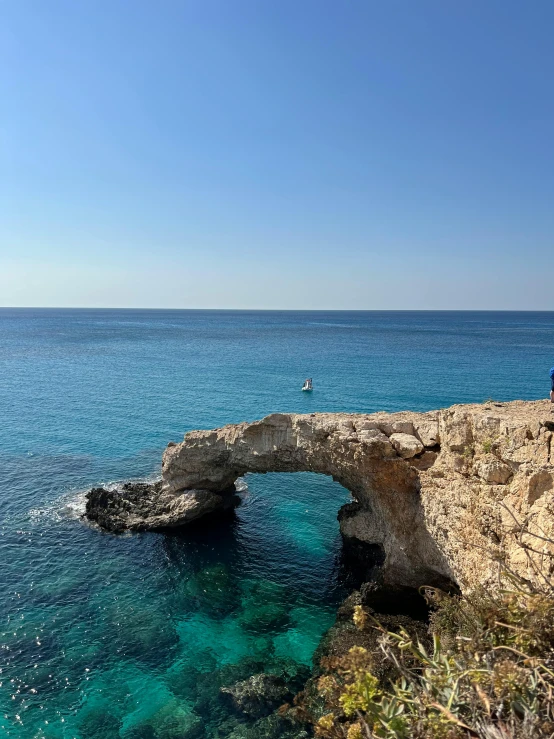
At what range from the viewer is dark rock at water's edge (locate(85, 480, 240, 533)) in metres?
25.3

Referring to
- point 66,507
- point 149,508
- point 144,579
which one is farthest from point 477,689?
point 66,507

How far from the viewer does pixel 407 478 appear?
Answer: 18.4 meters

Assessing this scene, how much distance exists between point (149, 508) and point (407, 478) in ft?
50.6

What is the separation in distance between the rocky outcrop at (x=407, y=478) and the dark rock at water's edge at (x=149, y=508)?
0.20ft

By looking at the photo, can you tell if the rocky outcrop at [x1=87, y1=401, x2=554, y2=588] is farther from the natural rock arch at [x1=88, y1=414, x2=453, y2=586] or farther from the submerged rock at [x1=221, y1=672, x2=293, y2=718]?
the submerged rock at [x1=221, y1=672, x2=293, y2=718]

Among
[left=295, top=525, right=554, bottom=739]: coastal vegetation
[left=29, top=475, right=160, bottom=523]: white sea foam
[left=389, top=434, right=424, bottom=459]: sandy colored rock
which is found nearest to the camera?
[left=295, top=525, right=554, bottom=739]: coastal vegetation

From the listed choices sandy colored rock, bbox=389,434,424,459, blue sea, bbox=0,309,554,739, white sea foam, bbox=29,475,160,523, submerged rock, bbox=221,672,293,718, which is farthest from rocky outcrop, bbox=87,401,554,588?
submerged rock, bbox=221,672,293,718

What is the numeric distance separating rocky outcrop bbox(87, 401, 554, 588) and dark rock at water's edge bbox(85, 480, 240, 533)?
62 mm

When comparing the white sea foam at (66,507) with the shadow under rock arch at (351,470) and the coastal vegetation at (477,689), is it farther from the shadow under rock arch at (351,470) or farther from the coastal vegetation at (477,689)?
the coastal vegetation at (477,689)

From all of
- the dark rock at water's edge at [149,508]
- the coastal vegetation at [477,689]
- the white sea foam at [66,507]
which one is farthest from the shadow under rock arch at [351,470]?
the coastal vegetation at [477,689]

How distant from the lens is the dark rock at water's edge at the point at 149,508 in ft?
83.1

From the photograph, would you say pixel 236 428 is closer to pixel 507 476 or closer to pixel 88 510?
pixel 88 510

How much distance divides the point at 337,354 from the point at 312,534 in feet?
224

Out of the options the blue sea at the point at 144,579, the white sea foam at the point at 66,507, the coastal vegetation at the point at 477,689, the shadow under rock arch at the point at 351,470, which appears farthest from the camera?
the white sea foam at the point at 66,507
